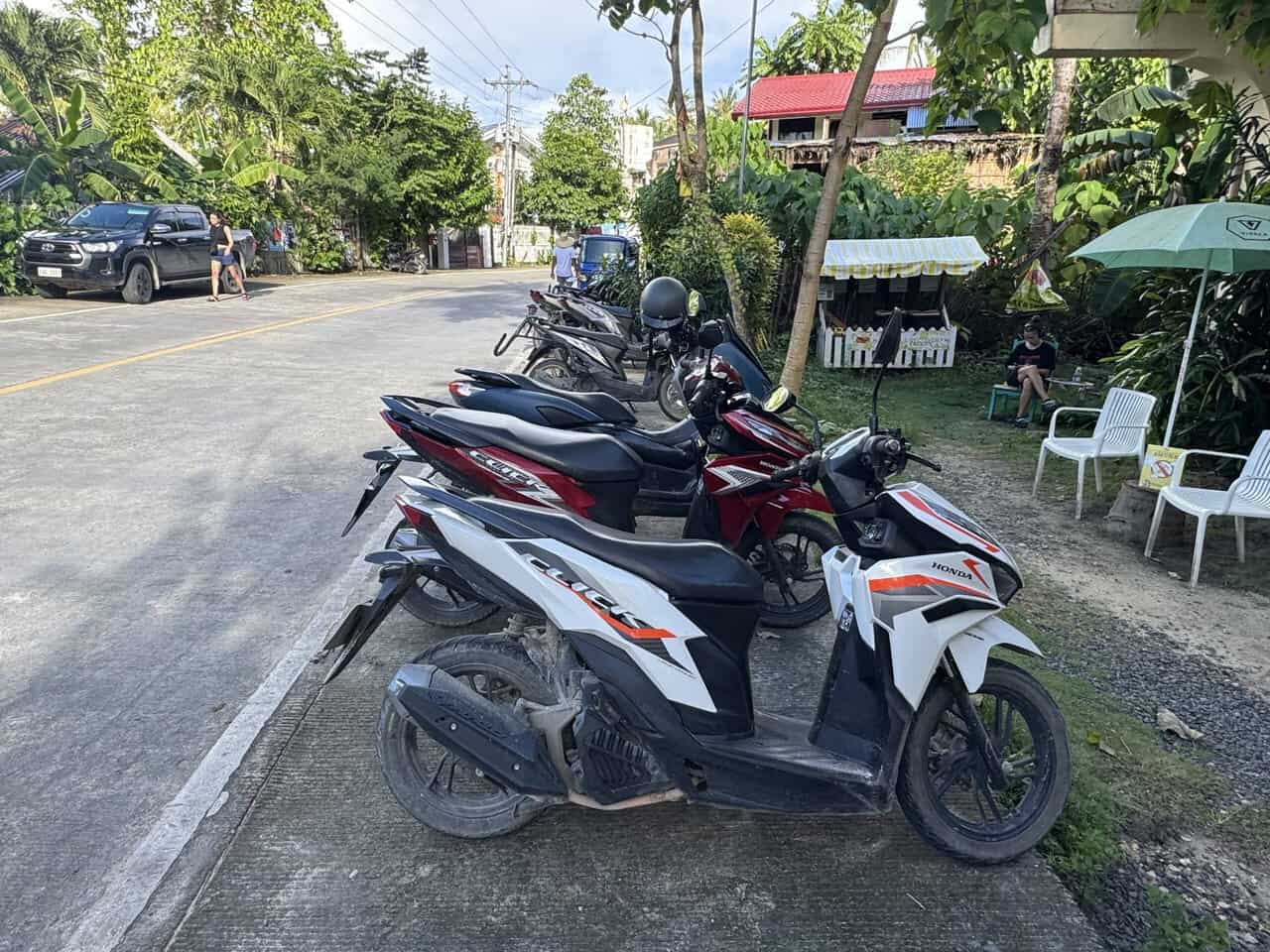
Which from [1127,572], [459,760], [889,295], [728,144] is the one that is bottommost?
[1127,572]

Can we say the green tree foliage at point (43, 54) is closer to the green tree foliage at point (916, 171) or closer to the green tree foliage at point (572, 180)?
the green tree foliage at point (916, 171)

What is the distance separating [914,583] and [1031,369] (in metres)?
7.84

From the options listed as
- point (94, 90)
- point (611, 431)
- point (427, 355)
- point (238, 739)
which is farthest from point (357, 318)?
point (94, 90)

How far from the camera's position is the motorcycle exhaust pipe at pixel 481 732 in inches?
97.8

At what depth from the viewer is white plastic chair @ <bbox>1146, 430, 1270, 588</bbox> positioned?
195 inches

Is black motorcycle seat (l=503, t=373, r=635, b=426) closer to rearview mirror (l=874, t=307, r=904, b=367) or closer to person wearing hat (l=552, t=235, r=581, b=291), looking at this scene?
rearview mirror (l=874, t=307, r=904, b=367)

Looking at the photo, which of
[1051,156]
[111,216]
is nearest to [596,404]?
[1051,156]

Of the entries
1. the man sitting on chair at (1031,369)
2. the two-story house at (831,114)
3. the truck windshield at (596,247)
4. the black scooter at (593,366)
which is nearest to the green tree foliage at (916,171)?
the two-story house at (831,114)

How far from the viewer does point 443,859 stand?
257cm

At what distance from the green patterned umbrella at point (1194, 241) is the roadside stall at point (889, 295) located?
223 inches

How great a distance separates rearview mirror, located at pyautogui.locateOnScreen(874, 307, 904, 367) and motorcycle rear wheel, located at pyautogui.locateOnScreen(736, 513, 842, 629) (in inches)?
61.2

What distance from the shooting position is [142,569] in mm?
4414

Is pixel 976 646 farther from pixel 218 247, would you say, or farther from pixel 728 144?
pixel 728 144

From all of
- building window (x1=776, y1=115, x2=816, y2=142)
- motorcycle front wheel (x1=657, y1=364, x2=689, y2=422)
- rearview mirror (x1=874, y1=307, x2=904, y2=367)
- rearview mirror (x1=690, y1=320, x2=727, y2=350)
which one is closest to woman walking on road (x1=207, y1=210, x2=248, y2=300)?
motorcycle front wheel (x1=657, y1=364, x2=689, y2=422)
